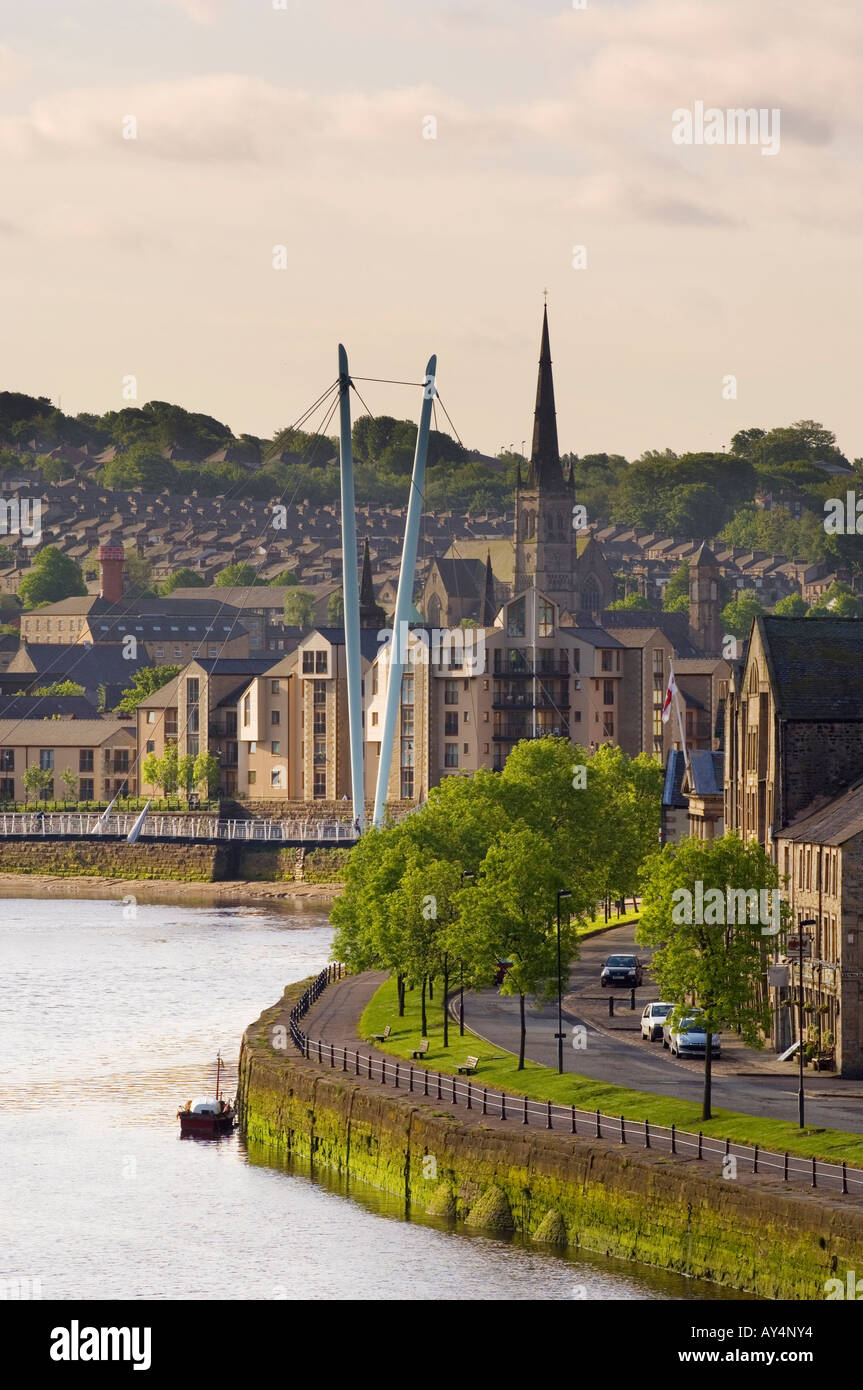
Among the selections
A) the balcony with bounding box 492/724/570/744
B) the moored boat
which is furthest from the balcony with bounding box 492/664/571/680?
the moored boat

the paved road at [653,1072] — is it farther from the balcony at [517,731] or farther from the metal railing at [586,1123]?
the balcony at [517,731]

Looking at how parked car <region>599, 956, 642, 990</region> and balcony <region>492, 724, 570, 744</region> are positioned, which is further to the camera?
balcony <region>492, 724, 570, 744</region>

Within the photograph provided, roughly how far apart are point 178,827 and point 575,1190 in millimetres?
134074

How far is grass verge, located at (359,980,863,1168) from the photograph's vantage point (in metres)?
56.7

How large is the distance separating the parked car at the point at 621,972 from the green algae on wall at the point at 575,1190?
2009 cm

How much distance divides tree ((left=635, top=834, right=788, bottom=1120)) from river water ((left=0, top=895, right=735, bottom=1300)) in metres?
7.54

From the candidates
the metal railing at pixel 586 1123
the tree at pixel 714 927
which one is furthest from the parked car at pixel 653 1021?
the metal railing at pixel 586 1123

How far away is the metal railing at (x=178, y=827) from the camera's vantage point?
602 ft

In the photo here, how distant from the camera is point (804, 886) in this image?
7444 cm

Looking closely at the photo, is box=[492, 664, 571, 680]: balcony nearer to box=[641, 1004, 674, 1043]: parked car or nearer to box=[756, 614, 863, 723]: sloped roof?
box=[756, 614, 863, 723]: sloped roof
